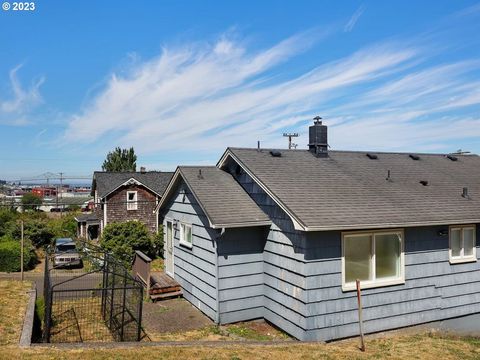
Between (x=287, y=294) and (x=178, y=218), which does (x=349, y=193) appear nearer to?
(x=287, y=294)

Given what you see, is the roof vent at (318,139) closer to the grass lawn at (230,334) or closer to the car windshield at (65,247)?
the grass lawn at (230,334)

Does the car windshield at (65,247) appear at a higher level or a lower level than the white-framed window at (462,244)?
lower

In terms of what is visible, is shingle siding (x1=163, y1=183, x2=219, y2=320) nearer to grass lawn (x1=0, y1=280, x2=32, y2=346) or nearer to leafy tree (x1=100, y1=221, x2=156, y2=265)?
grass lawn (x1=0, y1=280, x2=32, y2=346)

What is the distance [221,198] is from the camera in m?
11.3

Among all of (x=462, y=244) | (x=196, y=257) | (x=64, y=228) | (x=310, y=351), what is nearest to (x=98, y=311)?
(x=196, y=257)

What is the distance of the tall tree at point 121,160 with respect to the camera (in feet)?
204

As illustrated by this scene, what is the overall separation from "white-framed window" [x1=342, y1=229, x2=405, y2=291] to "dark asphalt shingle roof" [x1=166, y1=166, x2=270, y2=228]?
85.2 inches

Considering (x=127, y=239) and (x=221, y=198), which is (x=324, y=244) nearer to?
(x=221, y=198)

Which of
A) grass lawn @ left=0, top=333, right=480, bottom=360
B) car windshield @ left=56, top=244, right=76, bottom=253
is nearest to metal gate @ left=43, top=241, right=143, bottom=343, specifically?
grass lawn @ left=0, top=333, right=480, bottom=360

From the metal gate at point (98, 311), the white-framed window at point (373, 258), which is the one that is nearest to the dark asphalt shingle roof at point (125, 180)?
the metal gate at point (98, 311)

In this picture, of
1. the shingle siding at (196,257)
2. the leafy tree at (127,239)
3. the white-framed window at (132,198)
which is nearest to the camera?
the shingle siding at (196,257)

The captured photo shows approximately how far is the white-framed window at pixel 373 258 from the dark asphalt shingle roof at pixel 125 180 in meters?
23.3

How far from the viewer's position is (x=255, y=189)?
11.4 metres

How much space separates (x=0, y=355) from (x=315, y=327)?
237 inches
